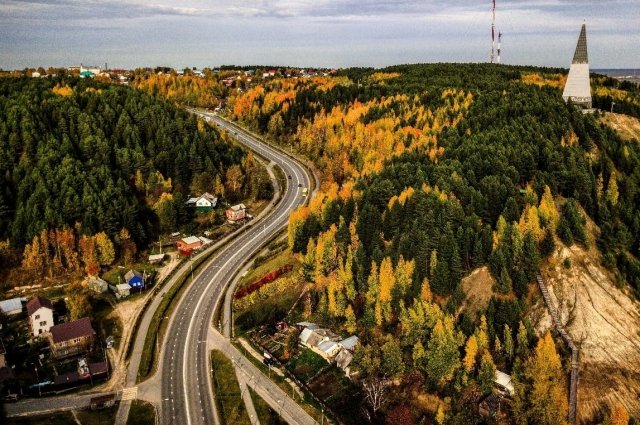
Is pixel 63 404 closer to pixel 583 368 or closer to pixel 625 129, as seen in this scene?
pixel 583 368

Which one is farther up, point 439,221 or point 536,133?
point 536,133

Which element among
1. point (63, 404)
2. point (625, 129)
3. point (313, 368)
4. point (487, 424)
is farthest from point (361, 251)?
point (625, 129)

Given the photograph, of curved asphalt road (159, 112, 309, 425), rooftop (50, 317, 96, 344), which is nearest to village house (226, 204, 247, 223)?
curved asphalt road (159, 112, 309, 425)

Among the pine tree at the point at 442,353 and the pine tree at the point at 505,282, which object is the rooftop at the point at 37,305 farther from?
the pine tree at the point at 505,282

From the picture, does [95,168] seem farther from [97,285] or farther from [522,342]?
[522,342]

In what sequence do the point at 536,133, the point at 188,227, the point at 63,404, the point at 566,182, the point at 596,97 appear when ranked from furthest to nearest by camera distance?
the point at 596,97
the point at 188,227
the point at 536,133
the point at 566,182
the point at 63,404

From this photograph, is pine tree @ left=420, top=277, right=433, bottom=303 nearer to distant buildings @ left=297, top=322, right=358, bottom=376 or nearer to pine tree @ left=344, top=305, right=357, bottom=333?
pine tree @ left=344, top=305, right=357, bottom=333

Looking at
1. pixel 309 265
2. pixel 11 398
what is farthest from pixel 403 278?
pixel 11 398

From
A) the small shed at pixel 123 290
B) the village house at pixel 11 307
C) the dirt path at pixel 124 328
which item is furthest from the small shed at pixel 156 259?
the village house at pixel 11 307
